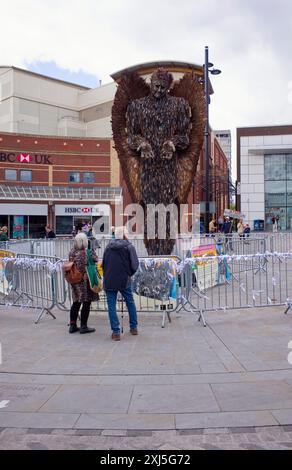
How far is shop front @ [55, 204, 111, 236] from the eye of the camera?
40000mm

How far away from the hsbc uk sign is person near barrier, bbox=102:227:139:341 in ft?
118

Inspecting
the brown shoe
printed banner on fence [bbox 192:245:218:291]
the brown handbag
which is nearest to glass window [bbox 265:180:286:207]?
printed banner on fence [bbox 192:245:218:291]

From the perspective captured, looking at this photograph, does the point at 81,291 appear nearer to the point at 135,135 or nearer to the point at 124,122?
the point at 135,135

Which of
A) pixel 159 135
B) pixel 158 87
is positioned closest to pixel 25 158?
pixel 158 87

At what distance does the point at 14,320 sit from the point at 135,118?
474cm

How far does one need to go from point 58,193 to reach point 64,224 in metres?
2.86

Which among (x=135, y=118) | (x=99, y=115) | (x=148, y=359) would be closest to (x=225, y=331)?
(x=148, y=359)

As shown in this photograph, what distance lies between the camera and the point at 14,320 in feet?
26.9

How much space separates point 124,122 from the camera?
9.92 m

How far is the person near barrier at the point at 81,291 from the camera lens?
7.04 metres

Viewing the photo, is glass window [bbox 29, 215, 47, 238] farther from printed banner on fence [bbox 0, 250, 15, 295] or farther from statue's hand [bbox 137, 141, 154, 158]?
statue's hand [bbox 137, 141, 154, 158]

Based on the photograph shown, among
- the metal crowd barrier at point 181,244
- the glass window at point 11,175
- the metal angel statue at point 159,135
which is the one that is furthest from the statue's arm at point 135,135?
the glass window at point 11,175

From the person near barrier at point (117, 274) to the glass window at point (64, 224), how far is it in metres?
33.8
